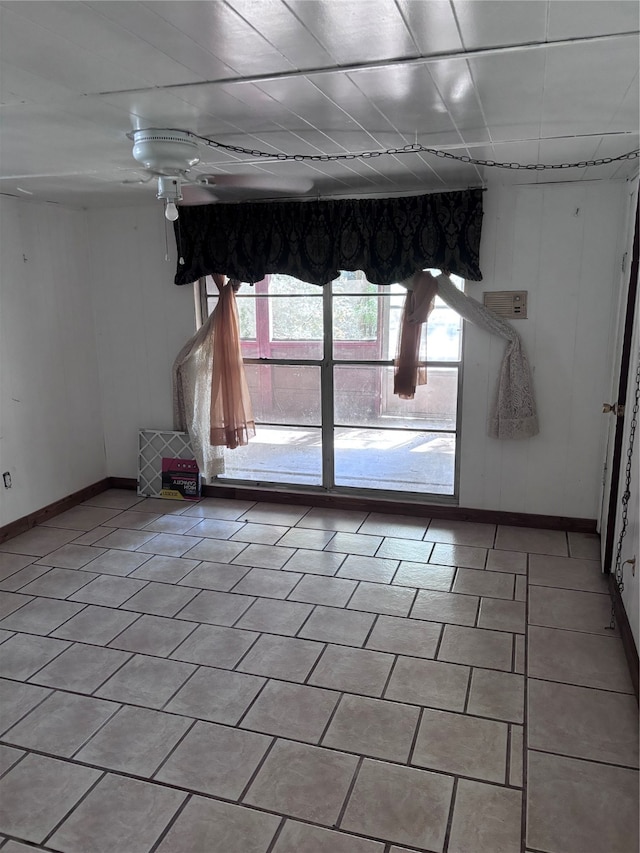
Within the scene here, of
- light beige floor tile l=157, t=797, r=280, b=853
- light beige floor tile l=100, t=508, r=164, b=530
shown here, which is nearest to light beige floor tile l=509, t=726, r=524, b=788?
light beige floor tile l=157, t=797, r=280, b=853

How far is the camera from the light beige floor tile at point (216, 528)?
13.9 feet

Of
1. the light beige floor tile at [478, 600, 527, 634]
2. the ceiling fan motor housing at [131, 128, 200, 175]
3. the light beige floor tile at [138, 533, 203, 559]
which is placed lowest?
the light beige floor tile at [478, 600, 527, 634]

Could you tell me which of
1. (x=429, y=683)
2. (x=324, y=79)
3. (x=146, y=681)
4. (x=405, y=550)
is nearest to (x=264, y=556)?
(x=405, y=550)

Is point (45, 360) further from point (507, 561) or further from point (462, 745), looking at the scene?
point (462, 745)

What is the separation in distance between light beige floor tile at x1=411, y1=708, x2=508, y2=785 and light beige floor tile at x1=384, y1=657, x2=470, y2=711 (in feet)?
0.22

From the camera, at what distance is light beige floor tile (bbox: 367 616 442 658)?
9.45ft

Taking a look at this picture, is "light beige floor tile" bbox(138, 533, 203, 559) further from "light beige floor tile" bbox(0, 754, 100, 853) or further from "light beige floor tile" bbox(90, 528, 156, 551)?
"light beige floor tile" bbox(0, 754, 100, 853)

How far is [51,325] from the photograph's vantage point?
452 centimetres

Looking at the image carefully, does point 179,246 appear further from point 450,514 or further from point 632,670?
point 632,670

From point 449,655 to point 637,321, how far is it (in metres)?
1.74

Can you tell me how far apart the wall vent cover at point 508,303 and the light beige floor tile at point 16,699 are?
3225mm

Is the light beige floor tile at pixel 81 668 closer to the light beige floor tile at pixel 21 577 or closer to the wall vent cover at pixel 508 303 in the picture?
the light beige floor tile at pixel 21 577

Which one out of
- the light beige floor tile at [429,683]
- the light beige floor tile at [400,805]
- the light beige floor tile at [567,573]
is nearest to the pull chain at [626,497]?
the light beige floor tile at [567,573]

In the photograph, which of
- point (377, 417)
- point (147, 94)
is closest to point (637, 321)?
point (377, 417)
